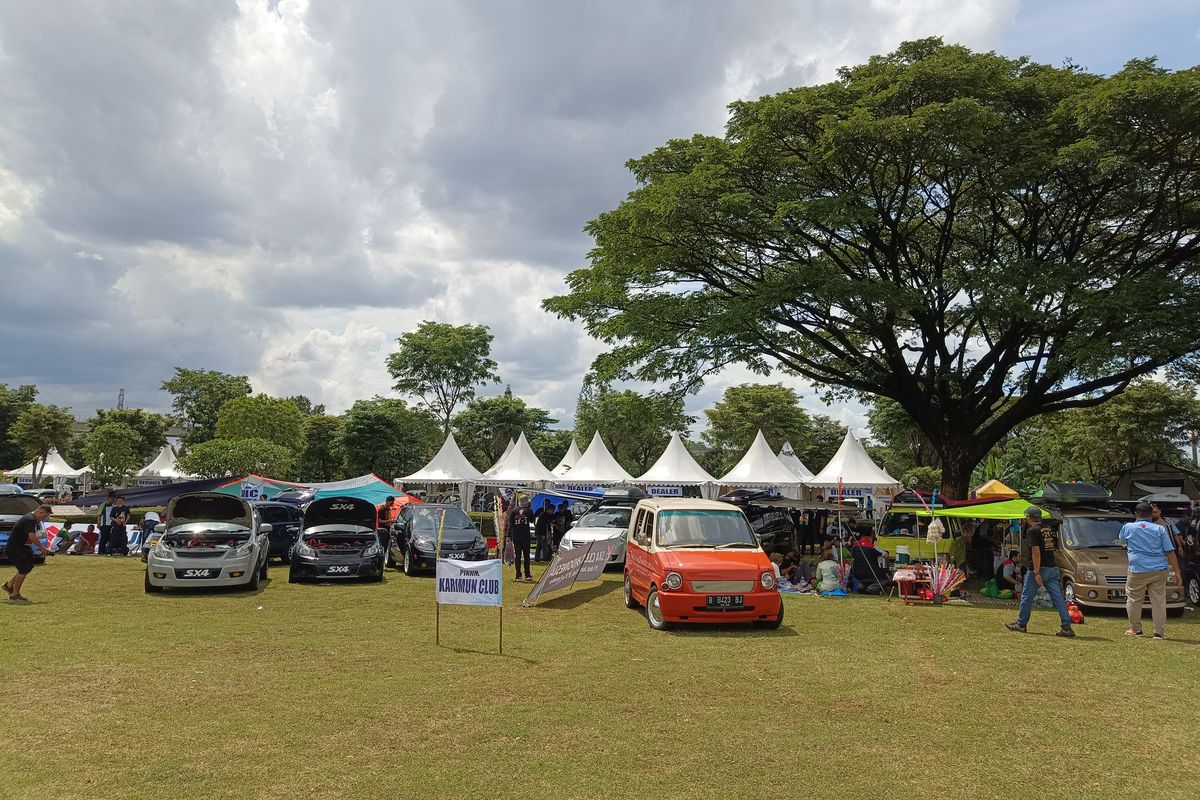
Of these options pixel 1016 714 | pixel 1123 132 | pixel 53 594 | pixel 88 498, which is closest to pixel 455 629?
pixel 1016 714

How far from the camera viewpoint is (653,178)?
2228 centimetres

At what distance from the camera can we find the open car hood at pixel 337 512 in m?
18.5

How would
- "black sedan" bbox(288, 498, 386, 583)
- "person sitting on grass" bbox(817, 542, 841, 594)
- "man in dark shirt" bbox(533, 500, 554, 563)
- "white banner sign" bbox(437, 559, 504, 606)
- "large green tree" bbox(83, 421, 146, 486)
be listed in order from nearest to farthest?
"white banner sign" bbox(437, 559, 504, 606)
"person sitting on grass" bbox(817, 542, 841, 594)
"black sedan" bbox(288, 498, 386, 583)
"man in dark shirt" bbox(533, 500, 554, 563)
"large green tree" bbox(83, 421, 146, 486)

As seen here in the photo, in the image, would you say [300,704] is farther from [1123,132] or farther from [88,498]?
[88,498]

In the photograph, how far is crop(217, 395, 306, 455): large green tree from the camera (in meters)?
53.0

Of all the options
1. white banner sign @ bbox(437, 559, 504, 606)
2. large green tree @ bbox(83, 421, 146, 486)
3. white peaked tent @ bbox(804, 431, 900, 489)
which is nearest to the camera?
white banner sign @ bbox(437, 559, 504, 606)

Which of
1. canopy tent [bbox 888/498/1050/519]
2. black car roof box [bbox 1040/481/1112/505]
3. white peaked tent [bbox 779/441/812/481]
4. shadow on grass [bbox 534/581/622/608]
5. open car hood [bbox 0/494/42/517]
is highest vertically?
white peaked tent [bbox 779/441/812/481]

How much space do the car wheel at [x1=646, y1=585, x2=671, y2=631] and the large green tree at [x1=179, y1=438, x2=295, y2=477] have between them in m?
33.3

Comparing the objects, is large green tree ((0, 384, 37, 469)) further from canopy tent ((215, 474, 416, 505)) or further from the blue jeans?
the blue jeans

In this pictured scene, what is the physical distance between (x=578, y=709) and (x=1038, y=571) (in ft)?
24.7

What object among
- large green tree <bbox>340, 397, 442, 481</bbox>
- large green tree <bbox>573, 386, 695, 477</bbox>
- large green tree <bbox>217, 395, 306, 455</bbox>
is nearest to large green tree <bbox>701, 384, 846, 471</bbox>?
large green tree <bbox>573, 386, 695, 477</bbox>

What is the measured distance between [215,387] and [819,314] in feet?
208

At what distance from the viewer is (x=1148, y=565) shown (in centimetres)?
1089

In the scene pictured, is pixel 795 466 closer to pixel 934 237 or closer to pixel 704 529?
pixel 934 237
